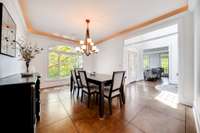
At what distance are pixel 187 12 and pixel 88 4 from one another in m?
2.69

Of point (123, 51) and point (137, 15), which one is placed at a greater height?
point (137, 15)

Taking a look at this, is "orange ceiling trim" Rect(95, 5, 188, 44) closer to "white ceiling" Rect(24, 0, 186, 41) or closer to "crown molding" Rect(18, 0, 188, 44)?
"crown molding" Rect(18, 0, 188, 44)

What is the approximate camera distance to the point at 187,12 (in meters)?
2.71

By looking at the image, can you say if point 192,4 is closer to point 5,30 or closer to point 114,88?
point 114,88

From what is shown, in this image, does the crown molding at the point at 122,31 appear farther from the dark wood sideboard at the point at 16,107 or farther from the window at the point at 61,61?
the dark wood sideboard at the point at 16,107

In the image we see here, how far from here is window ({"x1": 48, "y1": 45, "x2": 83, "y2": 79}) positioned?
5129 millimetres

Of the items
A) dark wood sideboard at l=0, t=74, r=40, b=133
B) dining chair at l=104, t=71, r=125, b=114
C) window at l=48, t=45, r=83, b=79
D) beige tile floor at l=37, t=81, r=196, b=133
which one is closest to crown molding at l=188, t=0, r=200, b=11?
dining chair at l=104, t=71, r=125, b=114

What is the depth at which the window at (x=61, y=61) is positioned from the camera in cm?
513

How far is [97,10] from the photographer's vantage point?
277 cm

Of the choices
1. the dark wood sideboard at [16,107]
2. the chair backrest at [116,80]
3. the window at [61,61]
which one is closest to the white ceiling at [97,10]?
the chair backrest at [116,80]

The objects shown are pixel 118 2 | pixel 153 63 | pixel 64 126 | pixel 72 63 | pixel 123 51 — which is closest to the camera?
pixel 64 126

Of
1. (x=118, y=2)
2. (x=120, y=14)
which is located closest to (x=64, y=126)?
(x=118, y=2)

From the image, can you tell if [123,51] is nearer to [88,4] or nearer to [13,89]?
[88,4]

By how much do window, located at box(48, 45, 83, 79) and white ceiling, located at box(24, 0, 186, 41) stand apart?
1.85 meters
